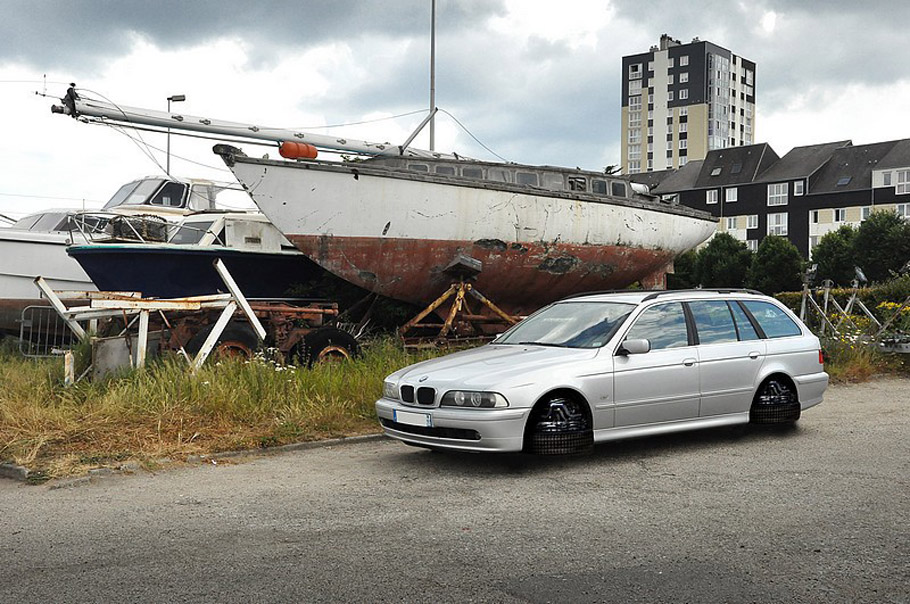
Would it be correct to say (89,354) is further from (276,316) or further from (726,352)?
(726,352)

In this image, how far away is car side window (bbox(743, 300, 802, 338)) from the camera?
925 cm

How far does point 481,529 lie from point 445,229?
1054cm

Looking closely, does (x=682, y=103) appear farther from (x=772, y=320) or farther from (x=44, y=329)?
(x=772, y=320)

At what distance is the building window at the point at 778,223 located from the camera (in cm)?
7388

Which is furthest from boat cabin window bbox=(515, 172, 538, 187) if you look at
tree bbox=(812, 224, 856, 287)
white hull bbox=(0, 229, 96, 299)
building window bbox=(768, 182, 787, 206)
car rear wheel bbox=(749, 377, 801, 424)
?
building window bbox=(768, 182, 787, 206)

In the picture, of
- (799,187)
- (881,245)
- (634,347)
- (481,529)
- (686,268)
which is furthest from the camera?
(799,187)

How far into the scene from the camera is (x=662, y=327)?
8477 millimetres

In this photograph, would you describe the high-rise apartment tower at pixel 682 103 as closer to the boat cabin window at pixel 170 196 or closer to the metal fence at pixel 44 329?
the boat cabin window at pixel 170 196

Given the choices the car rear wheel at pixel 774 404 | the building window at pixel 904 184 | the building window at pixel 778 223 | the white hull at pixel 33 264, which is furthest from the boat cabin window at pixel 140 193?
the building window at pixel 778 223

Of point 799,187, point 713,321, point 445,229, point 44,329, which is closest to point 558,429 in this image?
point 713,321

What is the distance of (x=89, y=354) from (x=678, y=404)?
705 cm

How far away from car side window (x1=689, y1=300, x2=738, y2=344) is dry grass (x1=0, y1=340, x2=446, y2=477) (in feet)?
11.4

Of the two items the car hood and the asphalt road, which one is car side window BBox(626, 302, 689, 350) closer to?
the car hood

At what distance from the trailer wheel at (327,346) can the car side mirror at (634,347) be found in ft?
18.9
